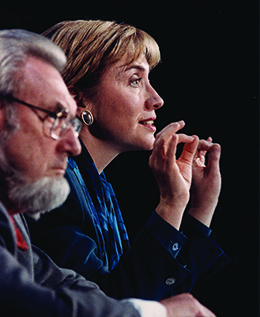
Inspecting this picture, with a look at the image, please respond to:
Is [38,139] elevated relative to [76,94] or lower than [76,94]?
elevated

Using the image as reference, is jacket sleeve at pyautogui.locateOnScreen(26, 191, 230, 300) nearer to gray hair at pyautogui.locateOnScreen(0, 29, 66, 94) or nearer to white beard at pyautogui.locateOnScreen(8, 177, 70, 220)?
white beard at pyautogui.locateOnScreen(8, 177, 70, 220)

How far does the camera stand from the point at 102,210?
4.80ft

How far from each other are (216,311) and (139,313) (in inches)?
61.2

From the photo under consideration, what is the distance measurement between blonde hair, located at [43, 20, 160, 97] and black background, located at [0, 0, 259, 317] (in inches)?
31.0

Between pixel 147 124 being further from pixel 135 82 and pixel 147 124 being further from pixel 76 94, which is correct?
pixel 76 94

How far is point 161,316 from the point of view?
0.83m

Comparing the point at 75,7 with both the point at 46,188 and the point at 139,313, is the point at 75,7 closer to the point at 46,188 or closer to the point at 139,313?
the point at 46,188

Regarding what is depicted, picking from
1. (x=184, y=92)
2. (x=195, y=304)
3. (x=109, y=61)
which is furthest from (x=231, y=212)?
(x=195, y=304)

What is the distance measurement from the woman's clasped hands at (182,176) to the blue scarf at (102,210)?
0.74 feet

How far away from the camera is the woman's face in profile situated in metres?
1.45

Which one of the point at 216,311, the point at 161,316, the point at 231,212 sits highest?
the point at 161,316

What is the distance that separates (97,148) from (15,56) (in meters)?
0.57

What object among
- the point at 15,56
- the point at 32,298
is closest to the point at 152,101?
the point at 15,56

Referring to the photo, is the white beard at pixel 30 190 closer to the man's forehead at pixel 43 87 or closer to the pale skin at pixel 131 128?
the man's forehead at pixel 43 87
